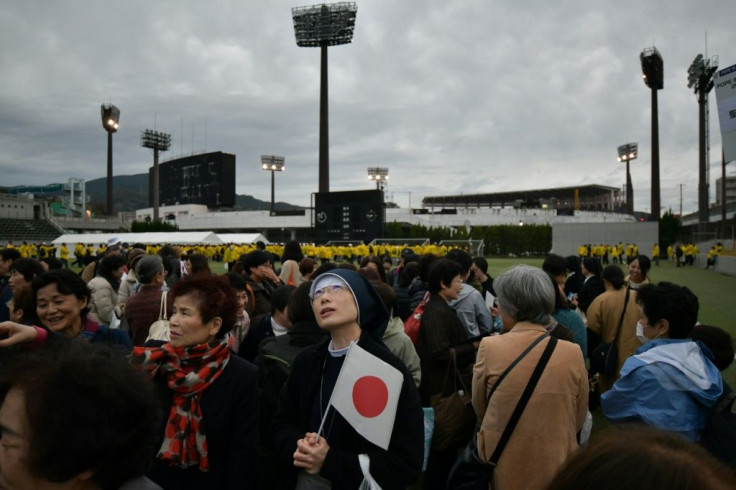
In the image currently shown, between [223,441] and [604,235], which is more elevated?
[604,235]

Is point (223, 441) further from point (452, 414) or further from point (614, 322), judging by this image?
point (614, 322)

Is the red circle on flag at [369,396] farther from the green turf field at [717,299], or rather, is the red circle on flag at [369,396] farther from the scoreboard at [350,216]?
the scoreboard at [350,216]

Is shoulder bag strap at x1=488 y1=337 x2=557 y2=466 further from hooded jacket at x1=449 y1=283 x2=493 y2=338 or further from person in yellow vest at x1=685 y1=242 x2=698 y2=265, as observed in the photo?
person in yellow vest at x1=685 y1=242 x2=698 y2=265

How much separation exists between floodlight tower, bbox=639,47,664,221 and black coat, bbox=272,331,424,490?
54.5 meters

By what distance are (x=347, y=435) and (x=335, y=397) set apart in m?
0.31

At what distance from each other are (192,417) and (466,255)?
14.6ft

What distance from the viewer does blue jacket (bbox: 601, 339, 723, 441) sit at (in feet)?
7.55

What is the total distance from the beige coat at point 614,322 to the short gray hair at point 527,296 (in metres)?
2.52

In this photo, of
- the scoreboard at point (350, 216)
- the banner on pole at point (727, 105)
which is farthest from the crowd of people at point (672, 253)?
the banner on pole at point (727, 105)

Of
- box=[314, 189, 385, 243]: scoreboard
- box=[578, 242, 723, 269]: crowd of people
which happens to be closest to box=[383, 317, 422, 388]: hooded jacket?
box=[314, 189, 385, 243]: scoreboard

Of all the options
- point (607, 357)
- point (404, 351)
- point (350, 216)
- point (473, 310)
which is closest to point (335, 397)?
point (404, 351)

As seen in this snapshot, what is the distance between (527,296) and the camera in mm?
2617

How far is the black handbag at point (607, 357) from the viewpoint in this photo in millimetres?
4691

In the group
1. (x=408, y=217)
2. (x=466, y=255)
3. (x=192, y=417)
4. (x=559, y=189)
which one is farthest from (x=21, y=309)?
(x=559, y=189)
